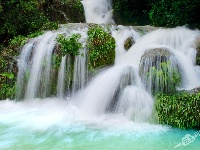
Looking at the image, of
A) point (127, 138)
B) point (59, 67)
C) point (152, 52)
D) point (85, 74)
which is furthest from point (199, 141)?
point (59, 67)

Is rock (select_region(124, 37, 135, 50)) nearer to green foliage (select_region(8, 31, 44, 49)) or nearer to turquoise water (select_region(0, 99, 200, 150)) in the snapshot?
green foliage (select_region(8, 31, 44, 49))

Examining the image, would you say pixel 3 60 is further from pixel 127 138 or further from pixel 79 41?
pixel 127 138

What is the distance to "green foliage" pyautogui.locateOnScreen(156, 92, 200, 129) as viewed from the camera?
19.7 feet

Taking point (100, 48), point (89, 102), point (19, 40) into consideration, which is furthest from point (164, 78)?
point (19, 40)

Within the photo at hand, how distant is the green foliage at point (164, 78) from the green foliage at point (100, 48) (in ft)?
6.13

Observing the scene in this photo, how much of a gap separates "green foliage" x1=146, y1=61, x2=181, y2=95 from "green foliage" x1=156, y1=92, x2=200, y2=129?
1.08 feet

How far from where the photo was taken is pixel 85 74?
825 centimetres

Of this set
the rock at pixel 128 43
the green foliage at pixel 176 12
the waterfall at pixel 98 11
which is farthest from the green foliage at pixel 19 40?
the waterfall at pixel 98 11

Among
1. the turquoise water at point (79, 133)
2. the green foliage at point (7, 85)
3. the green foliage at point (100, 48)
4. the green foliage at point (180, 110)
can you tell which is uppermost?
the green foliage at point (100, 48)

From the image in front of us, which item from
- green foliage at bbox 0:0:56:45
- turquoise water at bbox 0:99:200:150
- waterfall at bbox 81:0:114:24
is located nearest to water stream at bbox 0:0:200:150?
turquoise water at bbox 0:99:200:150

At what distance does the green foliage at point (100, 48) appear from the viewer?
8297 mm

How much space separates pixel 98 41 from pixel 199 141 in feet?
13.7

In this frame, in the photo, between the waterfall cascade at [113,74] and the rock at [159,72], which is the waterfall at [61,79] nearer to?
the waterfall cascade at [113,74]

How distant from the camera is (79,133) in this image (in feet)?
19.6
